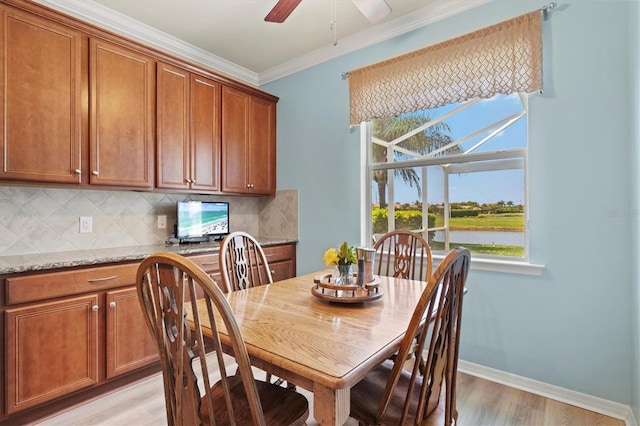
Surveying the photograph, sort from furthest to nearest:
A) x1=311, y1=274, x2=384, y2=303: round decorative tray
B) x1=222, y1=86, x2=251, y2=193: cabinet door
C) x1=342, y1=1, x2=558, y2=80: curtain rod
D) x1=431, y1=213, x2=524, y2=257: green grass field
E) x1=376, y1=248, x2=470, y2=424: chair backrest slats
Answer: x1=222, y1=86, x2=251, y2=193: cabinet door → x1=431, y1=213, x2=524, y2=257: green grass field → x1=342, y1=1, x2=558, y2=80: curtain rod → x1=311, y1=274, x2=384, y2=303: round decorative tray → x1=376, y1=248, x2=470, y2=424: chair backrest slats

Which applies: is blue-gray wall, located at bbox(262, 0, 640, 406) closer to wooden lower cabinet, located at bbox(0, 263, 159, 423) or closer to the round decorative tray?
the round decorative tray

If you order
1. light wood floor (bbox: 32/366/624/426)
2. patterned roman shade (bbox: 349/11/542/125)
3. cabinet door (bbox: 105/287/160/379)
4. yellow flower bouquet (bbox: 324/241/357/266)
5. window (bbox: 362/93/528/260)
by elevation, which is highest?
patterned roman shade (bbox: 349/11/542/125)

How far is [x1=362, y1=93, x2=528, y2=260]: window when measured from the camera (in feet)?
7.43

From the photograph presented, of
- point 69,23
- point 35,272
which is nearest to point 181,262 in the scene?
point 35,272

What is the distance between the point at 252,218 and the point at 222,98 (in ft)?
4.31

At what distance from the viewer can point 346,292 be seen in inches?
58.2

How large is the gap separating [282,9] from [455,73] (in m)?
1.26

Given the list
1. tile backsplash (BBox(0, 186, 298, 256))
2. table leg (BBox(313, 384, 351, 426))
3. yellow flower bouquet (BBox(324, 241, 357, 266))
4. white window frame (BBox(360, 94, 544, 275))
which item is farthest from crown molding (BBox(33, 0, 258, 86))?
table leg (BBox(313, 384, 351, 426))

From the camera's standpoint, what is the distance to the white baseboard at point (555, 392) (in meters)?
1.81

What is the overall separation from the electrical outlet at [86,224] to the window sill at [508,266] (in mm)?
2788

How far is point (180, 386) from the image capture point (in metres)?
0.93

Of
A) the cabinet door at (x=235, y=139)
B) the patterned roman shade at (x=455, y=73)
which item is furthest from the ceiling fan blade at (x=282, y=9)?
the cabinet door at (x=235, y=139)

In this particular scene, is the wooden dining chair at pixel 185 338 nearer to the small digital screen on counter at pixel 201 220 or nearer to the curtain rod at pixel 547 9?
the small digital screen on counter at pixel 201 220

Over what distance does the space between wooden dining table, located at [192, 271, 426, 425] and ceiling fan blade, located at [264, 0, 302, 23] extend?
1.56 metres
